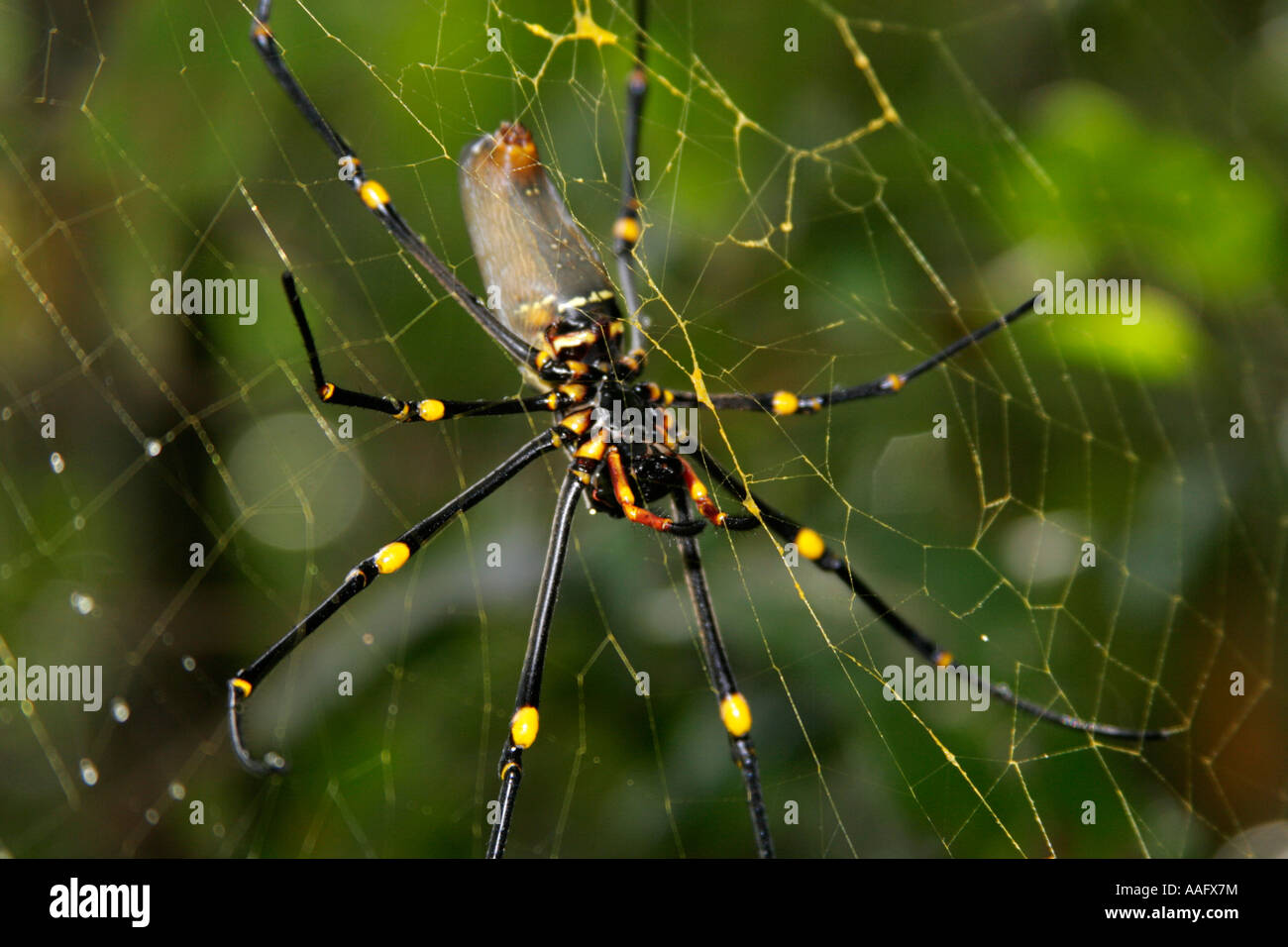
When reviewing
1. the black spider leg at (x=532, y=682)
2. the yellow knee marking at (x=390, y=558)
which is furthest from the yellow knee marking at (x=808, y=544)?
the yellow knee marking at (x=390, y=558)

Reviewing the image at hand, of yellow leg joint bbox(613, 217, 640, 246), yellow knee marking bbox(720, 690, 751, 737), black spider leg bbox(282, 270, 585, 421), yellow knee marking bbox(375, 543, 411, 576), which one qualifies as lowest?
yellow knee marking bbox(720, 690, 751, 737)

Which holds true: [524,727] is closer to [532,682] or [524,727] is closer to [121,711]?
[532,682]

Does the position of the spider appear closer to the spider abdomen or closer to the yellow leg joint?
the spider abdomen

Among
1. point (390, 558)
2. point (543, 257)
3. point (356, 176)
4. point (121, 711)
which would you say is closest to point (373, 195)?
point (356, 176)

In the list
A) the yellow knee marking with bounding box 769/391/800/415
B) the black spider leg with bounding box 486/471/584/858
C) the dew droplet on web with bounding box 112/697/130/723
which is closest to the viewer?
the black spider leg with bounding box 486/471/584/858

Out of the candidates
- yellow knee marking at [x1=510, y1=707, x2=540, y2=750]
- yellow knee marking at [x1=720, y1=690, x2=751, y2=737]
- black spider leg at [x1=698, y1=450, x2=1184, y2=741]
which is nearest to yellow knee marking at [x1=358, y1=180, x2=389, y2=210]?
black spider leg at [x1=698, y1=450, x2=1184, y2=741]

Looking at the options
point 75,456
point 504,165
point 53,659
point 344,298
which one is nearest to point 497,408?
point 504,165

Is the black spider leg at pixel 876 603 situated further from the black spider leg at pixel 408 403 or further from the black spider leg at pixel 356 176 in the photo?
the black spider leg at pixel 356 176
